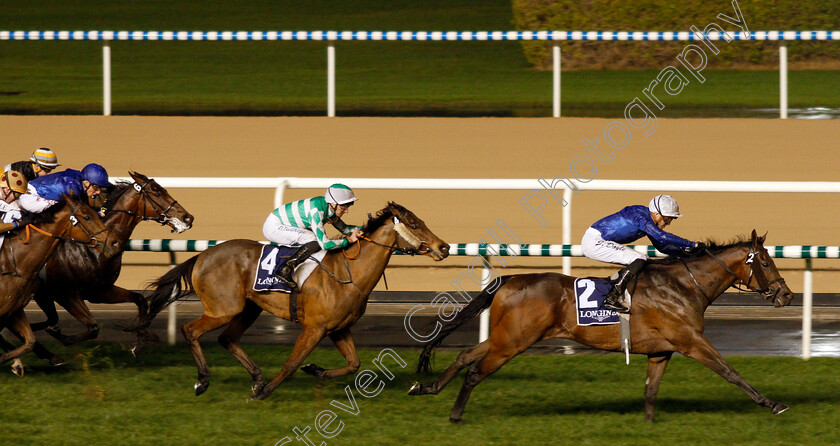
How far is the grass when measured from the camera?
38.3 ft

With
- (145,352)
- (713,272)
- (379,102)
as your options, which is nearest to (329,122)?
(379,102)

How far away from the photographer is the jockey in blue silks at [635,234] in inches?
251

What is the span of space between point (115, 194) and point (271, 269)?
131 centimetres

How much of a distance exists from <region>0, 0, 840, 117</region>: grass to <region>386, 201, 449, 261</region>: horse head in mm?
4582

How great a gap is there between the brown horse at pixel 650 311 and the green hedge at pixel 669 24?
19.7 ft

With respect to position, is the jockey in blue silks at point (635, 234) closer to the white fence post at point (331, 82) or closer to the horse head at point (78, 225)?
the horse head at point (78, 225)

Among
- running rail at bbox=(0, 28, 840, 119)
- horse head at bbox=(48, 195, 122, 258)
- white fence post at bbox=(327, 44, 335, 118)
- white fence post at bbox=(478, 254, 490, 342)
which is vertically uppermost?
running rail at bbox=(0, 28, 840, 119)

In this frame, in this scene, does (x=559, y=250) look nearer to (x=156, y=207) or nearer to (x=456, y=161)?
(x=156, y=207)

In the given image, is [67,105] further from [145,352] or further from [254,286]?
[254,286]

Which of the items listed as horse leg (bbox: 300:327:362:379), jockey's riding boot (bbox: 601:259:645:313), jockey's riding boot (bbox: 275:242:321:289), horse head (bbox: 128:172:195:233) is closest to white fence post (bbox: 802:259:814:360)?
jockey's riding boot (bbox: 601:259:645:313)

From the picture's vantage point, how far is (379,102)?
11969mm

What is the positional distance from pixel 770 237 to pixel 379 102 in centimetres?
418

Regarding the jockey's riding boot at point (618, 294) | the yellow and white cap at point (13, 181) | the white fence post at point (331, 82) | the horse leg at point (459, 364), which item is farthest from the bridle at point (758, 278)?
the white fence post at point (331, 82)

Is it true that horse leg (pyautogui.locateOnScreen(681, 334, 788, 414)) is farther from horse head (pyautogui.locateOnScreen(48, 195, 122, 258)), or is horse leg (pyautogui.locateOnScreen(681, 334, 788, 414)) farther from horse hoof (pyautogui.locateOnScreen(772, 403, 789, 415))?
horse head (pyautogui.locateOnScreen(48, 195, 122, 258))
